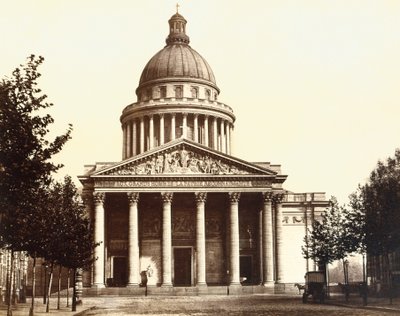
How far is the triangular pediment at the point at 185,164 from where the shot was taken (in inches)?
2889

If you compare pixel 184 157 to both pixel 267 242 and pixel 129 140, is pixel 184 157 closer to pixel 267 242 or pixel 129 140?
pixel 267 242

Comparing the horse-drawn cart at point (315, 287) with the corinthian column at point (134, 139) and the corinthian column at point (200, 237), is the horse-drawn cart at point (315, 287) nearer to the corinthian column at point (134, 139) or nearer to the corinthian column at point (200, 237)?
the corinthian column at point (200, 237)

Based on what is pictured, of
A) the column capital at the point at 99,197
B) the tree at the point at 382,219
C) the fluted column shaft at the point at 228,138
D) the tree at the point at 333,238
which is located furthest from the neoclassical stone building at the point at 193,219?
the tree at the point at 382,219

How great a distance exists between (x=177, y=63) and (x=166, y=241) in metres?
38.9

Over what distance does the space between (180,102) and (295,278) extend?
31.1 metres

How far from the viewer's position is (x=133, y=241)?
73438mm

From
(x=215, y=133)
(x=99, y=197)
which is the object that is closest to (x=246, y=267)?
(x=99, y=197)

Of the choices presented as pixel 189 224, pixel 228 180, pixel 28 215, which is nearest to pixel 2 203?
pixel 28 215

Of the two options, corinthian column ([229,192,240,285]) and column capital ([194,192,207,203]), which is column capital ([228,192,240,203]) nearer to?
corinthian column ([229,192,240,285])

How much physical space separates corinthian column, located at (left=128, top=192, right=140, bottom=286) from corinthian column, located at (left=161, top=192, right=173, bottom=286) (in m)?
3.04

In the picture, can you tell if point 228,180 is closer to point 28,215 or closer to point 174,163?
point 174,163

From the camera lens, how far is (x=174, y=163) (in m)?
73.7

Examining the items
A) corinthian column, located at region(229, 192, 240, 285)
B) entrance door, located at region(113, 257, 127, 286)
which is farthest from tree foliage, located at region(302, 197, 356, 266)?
entrance door, located at region(113, 257, 127, 286)

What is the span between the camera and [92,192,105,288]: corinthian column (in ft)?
237
